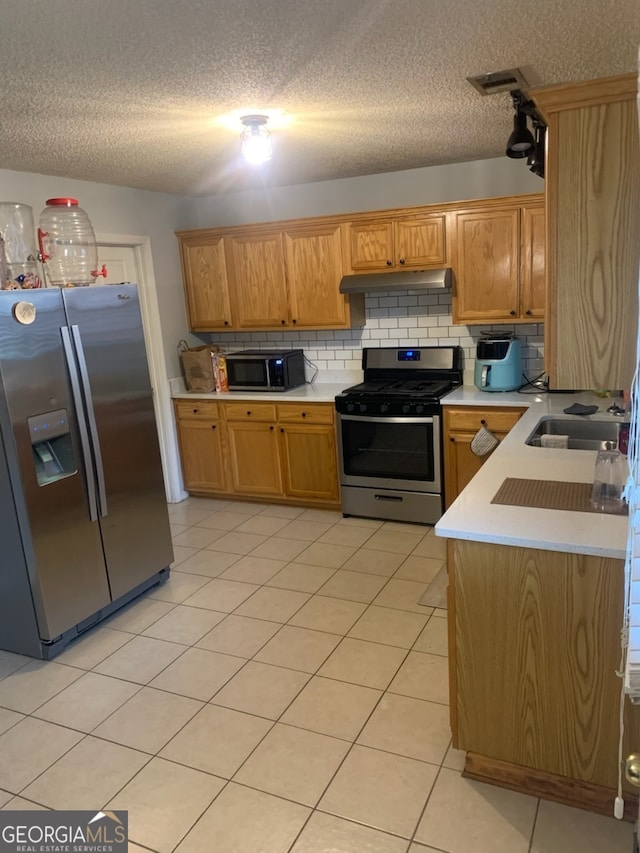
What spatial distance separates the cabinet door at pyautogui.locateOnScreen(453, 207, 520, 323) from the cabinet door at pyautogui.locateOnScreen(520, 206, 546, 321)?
4cm

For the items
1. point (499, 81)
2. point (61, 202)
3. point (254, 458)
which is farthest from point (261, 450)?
point (499, 81)

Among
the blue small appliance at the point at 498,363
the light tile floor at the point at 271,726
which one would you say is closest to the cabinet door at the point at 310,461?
the light tile floor at the point at 271,726

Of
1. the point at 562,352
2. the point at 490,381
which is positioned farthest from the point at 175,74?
the point at 490,381

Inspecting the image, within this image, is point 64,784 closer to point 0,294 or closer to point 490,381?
point 0,294

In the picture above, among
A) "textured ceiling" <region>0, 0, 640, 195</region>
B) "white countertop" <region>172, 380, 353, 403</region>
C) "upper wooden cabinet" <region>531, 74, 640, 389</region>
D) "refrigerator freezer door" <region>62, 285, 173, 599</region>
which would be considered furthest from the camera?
"white countertop" <region>172, 380, 353, 403</region>

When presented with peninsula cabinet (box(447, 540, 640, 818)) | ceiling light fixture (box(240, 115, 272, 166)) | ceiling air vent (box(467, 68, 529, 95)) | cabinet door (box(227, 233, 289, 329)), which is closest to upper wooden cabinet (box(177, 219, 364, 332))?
cabinet door (box(227, 233, 289, 329))

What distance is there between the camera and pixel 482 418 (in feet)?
12.4

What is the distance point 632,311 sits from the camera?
1.67 m

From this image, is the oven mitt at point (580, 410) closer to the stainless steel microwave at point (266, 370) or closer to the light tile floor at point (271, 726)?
the light tile floor at point (271, 726)

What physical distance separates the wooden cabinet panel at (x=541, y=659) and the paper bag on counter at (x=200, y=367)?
10.6 feet

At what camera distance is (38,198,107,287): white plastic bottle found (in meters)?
3.27

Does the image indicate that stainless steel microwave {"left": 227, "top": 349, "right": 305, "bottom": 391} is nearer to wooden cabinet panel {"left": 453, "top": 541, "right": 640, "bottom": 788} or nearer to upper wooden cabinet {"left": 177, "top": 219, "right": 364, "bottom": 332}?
upper wooden cabinet {"left": 177, "top": 219, "right": 364, "bottom": 332}

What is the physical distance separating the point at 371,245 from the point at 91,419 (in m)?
2.22

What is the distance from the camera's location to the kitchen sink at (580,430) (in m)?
3.07
